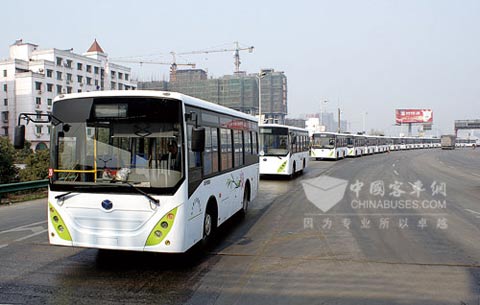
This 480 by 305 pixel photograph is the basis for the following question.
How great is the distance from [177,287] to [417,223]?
6761 millimetres

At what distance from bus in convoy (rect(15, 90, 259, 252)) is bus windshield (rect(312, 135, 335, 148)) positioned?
35442 millimetres

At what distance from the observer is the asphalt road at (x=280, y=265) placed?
17.9 feet

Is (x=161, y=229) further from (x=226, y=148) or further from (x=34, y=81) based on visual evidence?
(x=34, y=81)

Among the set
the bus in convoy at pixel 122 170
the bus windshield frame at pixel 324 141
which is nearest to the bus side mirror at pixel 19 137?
the bus in convoy at pixel 122 170

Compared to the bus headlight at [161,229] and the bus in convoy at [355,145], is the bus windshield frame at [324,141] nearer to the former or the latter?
the bus in convoy at [355,145]

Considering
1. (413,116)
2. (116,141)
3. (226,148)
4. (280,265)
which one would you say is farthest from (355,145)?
(413,116)

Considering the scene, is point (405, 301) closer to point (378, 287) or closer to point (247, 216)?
point (378, 287)

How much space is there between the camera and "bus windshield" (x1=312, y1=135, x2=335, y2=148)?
40750 millimetres

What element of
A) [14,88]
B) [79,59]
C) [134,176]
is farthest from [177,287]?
[79,59]

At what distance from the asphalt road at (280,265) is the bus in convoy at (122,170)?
2.07 ft

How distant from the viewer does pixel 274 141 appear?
20516 millimetres

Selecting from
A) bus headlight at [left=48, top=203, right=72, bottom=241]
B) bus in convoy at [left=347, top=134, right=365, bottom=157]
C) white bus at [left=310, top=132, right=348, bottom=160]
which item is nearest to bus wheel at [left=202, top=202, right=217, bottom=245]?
bus headlight at [left=48, top=203, right=72, bottom=241]

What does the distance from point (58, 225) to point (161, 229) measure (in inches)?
65.5

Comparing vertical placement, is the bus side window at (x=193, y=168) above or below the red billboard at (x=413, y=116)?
below
